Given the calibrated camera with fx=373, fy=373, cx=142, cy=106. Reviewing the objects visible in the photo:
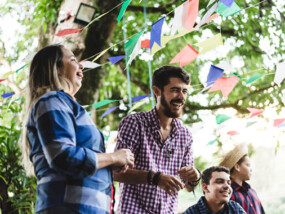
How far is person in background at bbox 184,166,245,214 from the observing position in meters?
2.25

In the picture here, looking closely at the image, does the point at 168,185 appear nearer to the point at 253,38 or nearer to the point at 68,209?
the point at 68,209

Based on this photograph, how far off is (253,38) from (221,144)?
166cm

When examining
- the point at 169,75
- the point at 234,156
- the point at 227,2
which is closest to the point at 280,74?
the point at 227,2

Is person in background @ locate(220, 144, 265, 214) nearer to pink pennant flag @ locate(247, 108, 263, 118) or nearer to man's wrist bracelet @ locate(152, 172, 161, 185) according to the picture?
pink pennant flag @ locate(247, 108, 263, 118)

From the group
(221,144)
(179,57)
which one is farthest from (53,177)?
(221,144)

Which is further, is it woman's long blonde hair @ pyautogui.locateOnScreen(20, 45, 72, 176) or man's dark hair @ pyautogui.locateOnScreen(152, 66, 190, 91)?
man's dark hair @ pyautogui.locateOnScreen(152, 66, 190, 91)

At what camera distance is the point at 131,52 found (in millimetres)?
2047

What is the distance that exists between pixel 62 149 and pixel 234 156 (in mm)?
2020

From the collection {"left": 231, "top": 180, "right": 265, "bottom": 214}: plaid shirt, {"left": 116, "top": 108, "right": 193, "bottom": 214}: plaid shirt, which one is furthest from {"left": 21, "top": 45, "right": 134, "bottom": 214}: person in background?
{"left": 231, "top": 180, "right": 265, "bottom": 214}: plaid shirt

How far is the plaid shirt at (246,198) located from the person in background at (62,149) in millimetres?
1626

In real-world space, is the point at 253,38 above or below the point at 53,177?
above

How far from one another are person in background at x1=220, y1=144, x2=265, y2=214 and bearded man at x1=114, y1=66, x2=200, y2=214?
3.25 ft

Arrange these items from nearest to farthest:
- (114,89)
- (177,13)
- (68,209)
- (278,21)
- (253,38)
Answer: (68,209) → (177,13) → (278,21) → (253,38) → (114,89)

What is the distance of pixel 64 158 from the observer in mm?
992
